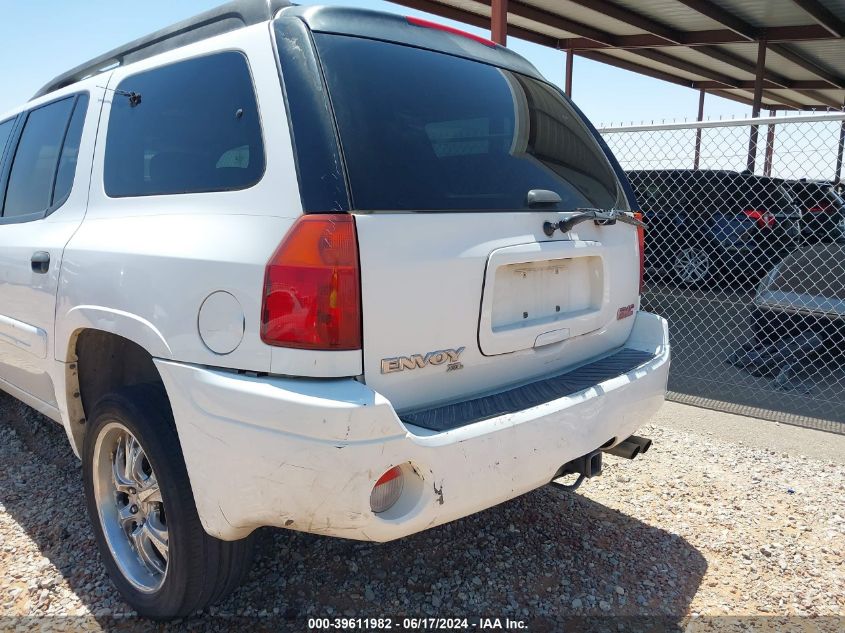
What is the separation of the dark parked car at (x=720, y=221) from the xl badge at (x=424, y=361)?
20.8 ft

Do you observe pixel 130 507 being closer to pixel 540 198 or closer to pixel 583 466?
pixel 583 466

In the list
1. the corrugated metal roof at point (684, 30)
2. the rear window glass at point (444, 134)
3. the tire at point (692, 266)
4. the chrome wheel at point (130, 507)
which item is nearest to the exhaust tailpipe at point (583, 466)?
the rear window glass at point (444, 134)

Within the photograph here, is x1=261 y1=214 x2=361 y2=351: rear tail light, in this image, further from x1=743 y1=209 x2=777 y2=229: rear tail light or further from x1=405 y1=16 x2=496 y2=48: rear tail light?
x1=743 y1=209 x2=777 y2=229: rear tail light

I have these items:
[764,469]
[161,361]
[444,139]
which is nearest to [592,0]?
[764,469]

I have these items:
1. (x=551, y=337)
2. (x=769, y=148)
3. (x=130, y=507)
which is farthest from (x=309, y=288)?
(x=769, y=148)

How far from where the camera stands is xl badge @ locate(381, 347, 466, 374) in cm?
194

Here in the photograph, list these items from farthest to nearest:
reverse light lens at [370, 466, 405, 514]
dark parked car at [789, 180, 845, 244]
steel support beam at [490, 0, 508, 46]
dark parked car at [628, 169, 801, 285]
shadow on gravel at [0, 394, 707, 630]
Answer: dark parked car at [789, 180, 845, 244] → dark parked car at [628, 169, 801, 285] → steel support beam at [490, 0, 508, 46] → shadow on gravel at [0, 394, 707, 630] → reverse light lens at [370, 466, 405, 514]

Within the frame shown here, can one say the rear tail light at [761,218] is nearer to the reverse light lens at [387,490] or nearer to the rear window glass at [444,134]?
the rear window glass at [444,134]

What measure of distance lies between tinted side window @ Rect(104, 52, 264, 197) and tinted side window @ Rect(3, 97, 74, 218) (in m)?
0.57

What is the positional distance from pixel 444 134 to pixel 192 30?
3.43 feet

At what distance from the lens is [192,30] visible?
2.46 m

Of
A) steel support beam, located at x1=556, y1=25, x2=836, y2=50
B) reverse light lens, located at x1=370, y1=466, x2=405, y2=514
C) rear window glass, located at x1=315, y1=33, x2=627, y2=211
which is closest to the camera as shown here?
reverse light lens, located at x1=370, y1=466, x2=405, y2=514

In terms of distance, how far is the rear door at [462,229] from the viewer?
1943 mm

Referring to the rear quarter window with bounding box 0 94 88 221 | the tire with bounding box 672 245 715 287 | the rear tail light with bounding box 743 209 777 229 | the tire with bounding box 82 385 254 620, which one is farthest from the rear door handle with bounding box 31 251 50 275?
the rear tail light with bounding box 743 209 777 229
